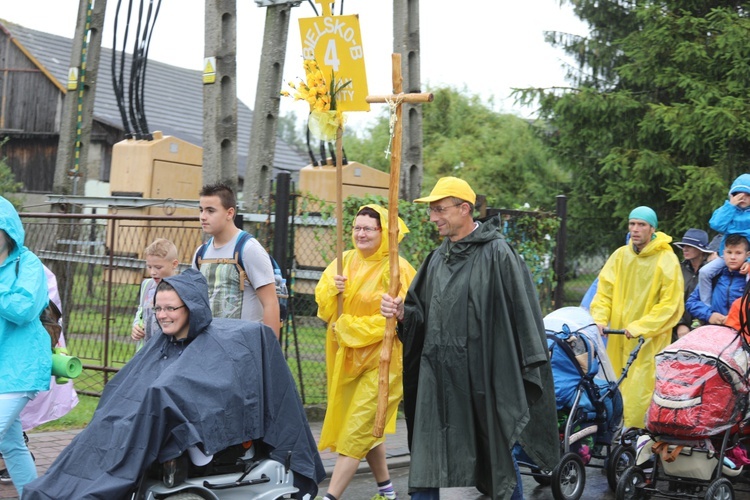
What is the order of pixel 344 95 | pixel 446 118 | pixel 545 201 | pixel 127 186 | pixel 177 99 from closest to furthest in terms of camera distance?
pixel 344 95
pixel 127 186
pixel 545 201
pixel 446 118
pixel 177 99

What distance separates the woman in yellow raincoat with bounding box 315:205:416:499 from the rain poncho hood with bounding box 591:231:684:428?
268 centimetres

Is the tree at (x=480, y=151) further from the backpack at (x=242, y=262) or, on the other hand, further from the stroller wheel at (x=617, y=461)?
the backpack at (x=242, y=262)

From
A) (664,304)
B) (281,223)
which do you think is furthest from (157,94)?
(664,304)

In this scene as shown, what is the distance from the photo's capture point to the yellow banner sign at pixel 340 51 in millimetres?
6449

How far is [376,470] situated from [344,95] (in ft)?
8.24

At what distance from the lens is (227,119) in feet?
31.3

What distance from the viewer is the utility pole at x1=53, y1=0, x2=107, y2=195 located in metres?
12.8

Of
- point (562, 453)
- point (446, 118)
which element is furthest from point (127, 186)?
point (446, 118)

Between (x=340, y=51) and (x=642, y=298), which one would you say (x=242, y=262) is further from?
(x=642, y=298)

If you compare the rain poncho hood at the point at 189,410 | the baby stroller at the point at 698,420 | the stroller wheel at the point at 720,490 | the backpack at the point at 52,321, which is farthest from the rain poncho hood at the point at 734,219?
the backpack at the point at 52,321

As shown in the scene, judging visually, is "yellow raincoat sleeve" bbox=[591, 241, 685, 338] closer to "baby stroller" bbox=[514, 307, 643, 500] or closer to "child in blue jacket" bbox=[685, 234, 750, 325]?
"child in blue jacket" bbox=[685, 234, 750, 325]

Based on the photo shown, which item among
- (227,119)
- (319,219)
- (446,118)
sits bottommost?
(319,219)

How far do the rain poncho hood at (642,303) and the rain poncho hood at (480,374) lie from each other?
305 centimetres

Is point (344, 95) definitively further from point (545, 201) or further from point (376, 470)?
point (545, 201)
